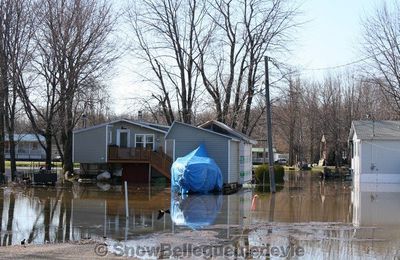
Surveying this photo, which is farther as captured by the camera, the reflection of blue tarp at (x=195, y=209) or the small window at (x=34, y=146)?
the small window at (x=34, y=146)

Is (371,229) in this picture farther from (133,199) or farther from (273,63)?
(273,63)

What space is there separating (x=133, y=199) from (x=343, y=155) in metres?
53.1

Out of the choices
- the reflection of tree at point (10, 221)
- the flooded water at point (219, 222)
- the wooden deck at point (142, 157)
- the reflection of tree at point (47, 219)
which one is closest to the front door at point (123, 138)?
the wooden deck at point (142, 157)

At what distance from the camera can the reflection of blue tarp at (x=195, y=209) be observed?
1917cm

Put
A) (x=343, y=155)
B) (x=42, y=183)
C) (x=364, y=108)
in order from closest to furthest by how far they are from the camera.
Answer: (x=42, y=183) < (x=364, y=108) < (x=343, y=155)

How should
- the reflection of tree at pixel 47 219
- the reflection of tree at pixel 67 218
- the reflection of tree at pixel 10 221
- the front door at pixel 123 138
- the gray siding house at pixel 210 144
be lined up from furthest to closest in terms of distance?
the front door at pixel 123 138
the gray siding house at pixel 210 144
the reflection of tree at pixel 67 218
the reflection of tree at pixel 47 219
the reflection of tree at pixel 10 221

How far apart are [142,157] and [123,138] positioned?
3381 mm

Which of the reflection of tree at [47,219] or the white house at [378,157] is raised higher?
the white house at [378,157]

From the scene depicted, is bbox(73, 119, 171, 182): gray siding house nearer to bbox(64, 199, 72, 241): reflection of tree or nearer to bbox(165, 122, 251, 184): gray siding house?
bbox(165, 122, 251, 184): gray siding house

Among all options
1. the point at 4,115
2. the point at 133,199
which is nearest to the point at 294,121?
the point at 4,115

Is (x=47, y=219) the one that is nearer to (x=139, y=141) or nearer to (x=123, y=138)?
(x=139, y=141)

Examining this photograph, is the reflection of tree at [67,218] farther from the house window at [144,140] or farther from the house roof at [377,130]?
the house roof at [377,130]

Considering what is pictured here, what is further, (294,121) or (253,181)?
(294,121)

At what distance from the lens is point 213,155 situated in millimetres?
39125
